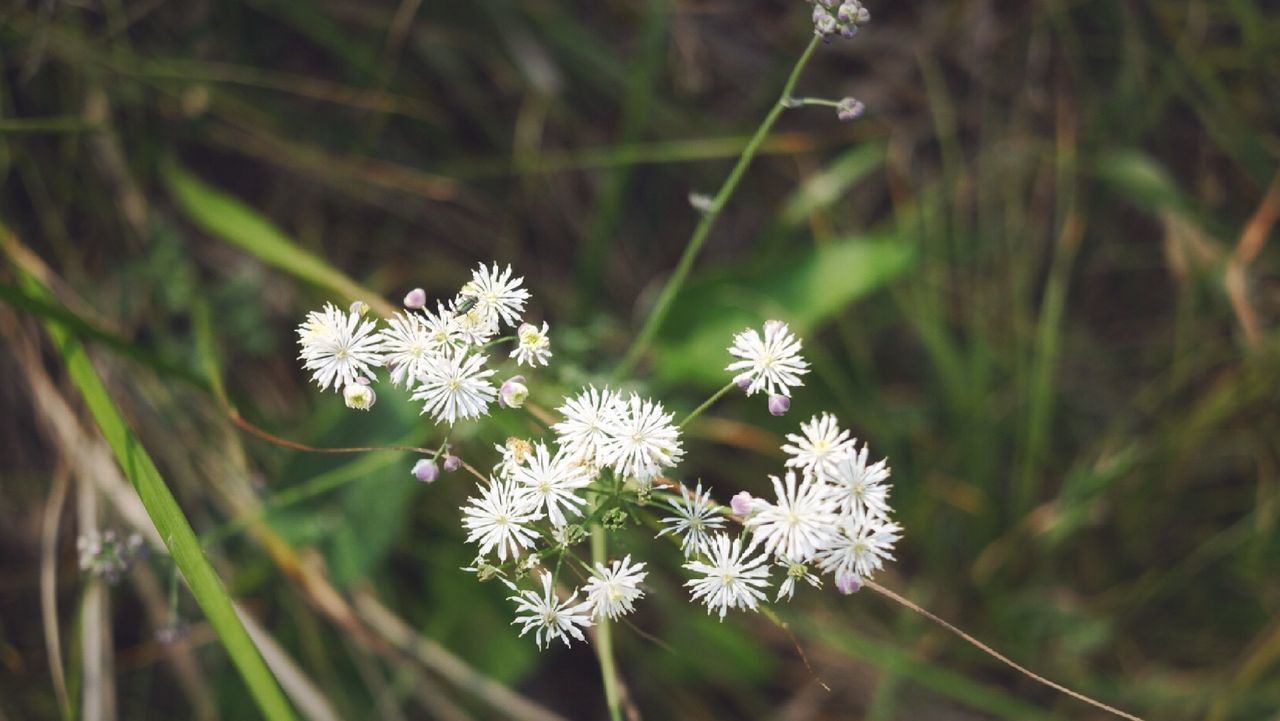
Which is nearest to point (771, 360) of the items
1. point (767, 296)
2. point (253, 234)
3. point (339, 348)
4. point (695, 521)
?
point (695, 521)

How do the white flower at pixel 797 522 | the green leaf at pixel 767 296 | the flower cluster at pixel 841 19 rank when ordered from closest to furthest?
the white flower at pixel 797 522
the flower cluster at pixel 841 19
the green leaf at pixel 767 296

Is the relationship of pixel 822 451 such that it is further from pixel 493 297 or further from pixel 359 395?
pixel 359 395

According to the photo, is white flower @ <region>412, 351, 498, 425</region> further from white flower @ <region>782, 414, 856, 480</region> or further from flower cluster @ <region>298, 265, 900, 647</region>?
white flower @ <region>782, 414, 856, 480</region>

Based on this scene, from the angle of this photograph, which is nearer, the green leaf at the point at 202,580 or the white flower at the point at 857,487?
the white flower at the point at 857,487

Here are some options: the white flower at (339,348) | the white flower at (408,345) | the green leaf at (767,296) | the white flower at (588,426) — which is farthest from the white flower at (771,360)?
the green leaf at (767,296)

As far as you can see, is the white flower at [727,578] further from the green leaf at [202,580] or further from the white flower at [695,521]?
the green leaf at [202,580]
